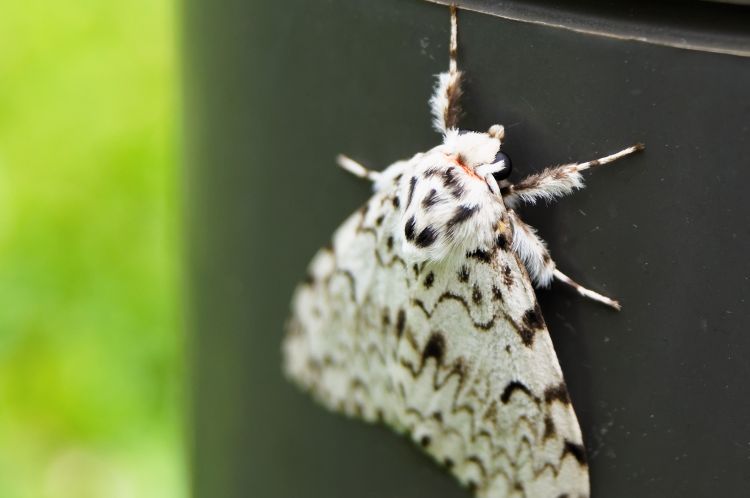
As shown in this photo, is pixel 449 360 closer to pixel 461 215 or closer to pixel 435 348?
pixel 435 348

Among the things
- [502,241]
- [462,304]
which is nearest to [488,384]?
[462,304]

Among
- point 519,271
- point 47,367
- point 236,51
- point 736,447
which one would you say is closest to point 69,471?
point 47,367

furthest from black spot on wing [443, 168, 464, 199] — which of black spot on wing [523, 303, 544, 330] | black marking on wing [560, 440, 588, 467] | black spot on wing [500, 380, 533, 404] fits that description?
black marking on wing [560, 440, 588, 467]

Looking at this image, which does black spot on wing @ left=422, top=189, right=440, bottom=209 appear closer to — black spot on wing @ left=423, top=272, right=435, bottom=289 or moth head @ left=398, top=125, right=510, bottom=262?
moth head @ left=398, top=125, right=510, bottom=262

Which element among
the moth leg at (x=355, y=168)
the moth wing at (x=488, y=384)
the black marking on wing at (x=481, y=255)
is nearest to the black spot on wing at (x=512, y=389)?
the moth wing at (x=488, y=384)

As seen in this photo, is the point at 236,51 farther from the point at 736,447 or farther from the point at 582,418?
the point at 736,447
